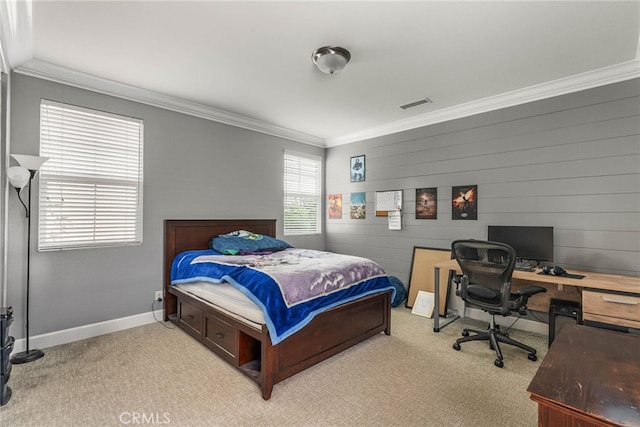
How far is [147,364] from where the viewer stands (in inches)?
99.1

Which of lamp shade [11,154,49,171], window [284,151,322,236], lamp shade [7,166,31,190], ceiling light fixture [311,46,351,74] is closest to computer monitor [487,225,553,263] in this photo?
ceiling light fixture [311,46,351,74]

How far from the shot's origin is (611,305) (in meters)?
2.32

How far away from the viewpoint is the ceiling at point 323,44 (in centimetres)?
206

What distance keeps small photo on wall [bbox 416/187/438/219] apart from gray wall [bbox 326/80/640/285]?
7cm

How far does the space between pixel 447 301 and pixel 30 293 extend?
14.7 ft

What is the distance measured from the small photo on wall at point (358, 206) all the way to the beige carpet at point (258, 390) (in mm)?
2345

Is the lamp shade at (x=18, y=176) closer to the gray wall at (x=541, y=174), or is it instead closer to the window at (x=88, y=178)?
the window at (x=88, y=178)

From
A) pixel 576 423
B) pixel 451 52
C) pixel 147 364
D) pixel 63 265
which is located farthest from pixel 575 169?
pixel 63 265

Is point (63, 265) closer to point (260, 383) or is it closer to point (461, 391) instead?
point (260, 383)

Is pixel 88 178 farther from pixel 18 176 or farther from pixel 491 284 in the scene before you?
pixel 491 284

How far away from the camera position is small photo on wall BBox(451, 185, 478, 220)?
3719 mm

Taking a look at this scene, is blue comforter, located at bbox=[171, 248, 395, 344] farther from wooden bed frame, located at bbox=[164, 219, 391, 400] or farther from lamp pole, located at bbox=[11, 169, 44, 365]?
lamp pole, located at bbox=[11, 169, 44, 365]

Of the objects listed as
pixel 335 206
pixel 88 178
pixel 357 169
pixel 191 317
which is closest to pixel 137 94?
pixel 88 178

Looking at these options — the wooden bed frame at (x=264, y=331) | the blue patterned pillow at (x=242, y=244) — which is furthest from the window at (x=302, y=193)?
the wooden bed frame at (x=264, y=331)
